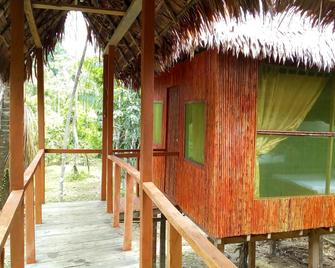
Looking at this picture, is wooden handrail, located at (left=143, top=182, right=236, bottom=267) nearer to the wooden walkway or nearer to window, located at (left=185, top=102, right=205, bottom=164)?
the wooden walkway

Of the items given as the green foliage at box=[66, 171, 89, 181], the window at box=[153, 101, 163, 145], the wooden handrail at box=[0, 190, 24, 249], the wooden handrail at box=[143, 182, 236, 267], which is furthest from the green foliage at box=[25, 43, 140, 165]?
→ the wooden handrail at box=[143, 182, 236, 267]

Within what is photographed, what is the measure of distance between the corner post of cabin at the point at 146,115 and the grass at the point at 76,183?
9516mm

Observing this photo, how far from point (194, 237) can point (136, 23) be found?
328cm

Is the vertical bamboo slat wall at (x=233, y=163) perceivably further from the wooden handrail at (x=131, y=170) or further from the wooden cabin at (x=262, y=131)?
the wooden handrail at (x=131, y=170)

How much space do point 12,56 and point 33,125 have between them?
5321 mm

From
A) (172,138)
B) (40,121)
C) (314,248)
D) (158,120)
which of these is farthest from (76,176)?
(314,248)

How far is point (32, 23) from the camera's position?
3.99 meters

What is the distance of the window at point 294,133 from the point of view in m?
4.91

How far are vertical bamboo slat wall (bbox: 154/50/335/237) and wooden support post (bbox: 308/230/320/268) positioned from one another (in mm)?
555

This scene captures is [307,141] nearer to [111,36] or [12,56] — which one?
[111,36]

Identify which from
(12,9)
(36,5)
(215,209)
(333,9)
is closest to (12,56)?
(12,9)

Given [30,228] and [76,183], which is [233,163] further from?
[76,183]

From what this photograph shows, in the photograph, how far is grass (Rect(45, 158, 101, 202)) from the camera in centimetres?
1259

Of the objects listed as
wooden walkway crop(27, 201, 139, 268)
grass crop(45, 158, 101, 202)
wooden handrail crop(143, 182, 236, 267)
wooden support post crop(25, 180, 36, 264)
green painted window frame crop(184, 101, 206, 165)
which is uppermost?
green painted window frame crop(184, 101, 206, 165)
